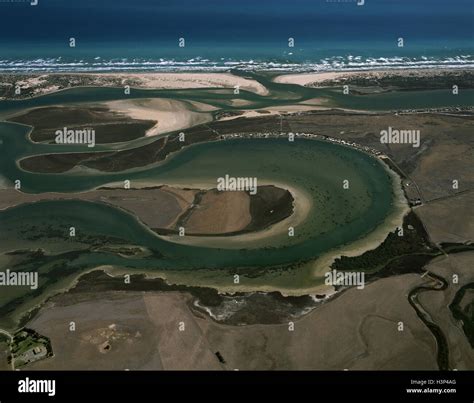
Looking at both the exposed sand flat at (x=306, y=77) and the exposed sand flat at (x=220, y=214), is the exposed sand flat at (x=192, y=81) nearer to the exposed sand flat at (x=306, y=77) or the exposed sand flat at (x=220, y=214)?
the exposed sand flat at (x=306, y=77)

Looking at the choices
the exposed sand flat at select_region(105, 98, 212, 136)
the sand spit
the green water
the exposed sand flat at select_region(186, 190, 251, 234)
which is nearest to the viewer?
the green water

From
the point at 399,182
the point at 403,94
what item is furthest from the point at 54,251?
the point at 403,94

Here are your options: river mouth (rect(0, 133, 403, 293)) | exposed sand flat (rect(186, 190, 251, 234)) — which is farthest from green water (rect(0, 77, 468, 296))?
exposed sand flat (rect(186, 190, 251, 234))

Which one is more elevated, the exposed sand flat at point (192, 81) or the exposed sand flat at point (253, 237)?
the exposed sand flat at point (192, 81)

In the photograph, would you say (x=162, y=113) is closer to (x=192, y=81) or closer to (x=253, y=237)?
(x=192, y=81)

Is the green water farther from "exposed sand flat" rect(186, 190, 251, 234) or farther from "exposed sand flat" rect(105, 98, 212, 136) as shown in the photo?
"exposed sand flat" rect(105, 98, 212, 136)

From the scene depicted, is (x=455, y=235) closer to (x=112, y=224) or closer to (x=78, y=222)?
(x=112, y=224)

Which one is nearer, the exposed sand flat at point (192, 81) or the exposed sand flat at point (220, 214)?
the exposed sand flat at point (220, 214)

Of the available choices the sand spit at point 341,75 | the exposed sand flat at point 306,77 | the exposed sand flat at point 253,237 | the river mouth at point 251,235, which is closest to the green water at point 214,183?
the river mouth at point 251,235

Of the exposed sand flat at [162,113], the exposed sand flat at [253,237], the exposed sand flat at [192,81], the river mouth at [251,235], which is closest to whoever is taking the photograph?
the river mouth at [251,235]

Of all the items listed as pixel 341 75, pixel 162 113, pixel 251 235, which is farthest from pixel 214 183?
pixel 341 75
